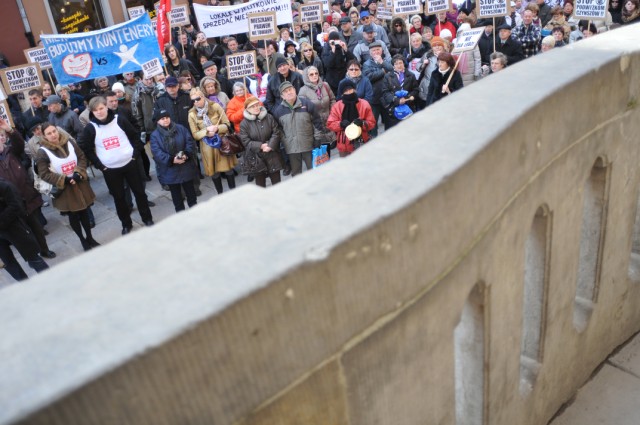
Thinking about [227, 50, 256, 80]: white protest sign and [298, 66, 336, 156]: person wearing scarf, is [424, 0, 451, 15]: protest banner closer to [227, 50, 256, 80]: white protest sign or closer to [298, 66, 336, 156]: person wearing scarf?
[227, 50, 256, 80]: white protest sign

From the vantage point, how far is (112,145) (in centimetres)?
776

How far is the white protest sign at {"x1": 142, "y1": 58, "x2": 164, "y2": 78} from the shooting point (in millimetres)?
9844

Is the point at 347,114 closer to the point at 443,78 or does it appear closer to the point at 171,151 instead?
the point at 443,78

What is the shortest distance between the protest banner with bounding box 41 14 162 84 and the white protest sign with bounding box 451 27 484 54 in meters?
4.97

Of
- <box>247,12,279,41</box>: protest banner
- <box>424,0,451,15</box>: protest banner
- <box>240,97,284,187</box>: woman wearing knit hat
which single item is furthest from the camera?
<box>424,0,451,15</box>: protest banner

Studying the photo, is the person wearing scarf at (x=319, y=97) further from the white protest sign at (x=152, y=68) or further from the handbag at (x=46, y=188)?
the handbag at (x=46, y=188)

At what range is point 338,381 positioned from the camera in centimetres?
186

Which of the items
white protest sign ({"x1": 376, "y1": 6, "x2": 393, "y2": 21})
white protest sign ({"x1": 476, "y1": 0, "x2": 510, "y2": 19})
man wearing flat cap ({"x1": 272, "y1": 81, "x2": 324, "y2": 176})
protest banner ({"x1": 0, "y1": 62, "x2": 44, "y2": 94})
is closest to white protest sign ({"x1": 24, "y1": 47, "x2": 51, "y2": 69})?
protest banner ({"x1": 0, "y1": 62, "x2": 44, "y2": 94})

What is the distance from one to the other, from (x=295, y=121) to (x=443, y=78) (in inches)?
99.8

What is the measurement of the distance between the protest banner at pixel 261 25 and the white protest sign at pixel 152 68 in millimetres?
1801

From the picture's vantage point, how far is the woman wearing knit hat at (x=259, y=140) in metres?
7.97

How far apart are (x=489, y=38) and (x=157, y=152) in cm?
658

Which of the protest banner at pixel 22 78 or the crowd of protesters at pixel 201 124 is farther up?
the protest banner at pixel 22 78

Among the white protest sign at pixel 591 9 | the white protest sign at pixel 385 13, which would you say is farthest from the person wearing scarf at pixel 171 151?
the white protest sign at pixel 385 13
